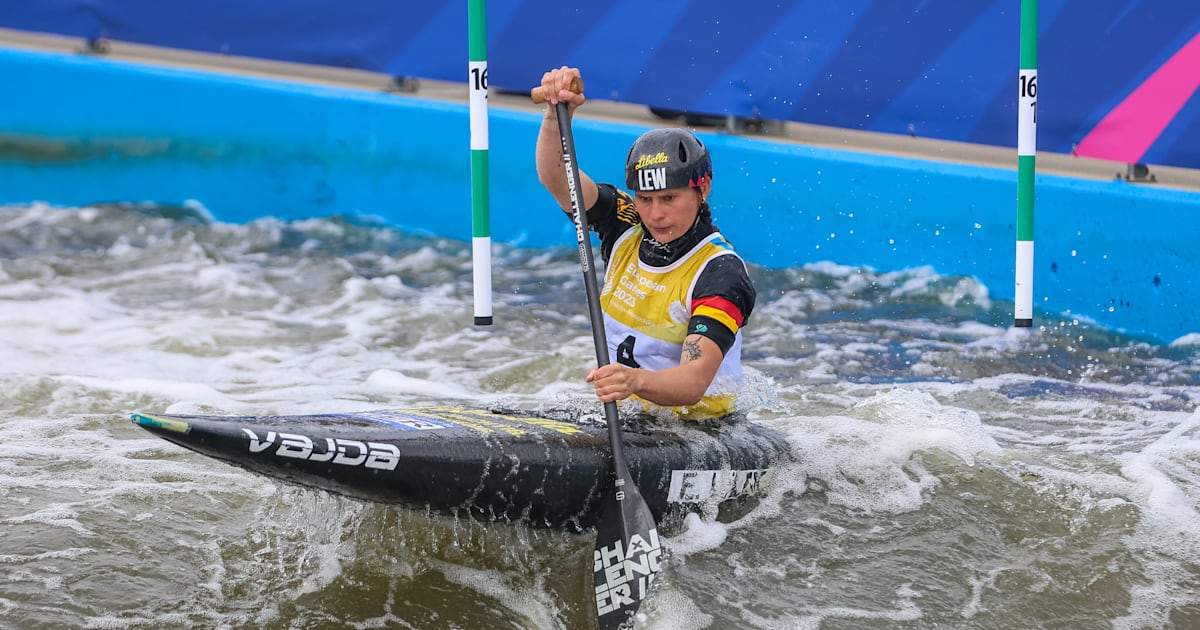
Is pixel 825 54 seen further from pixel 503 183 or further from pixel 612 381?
pixel 612 381

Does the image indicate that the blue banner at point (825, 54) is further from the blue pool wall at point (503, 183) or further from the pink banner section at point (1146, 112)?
the blue pool wall at point (503, 183)

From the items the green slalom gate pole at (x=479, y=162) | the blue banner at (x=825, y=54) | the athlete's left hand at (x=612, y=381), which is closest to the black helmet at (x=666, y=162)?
the athlete's left hand at (x=612, y=381)

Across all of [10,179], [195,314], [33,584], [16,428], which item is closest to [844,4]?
[195,314]

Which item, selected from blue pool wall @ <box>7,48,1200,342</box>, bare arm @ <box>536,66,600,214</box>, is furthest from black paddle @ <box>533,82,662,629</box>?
blue pool wall @ <box>7,48,1200,342</box>

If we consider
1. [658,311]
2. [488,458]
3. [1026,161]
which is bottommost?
[488,458]

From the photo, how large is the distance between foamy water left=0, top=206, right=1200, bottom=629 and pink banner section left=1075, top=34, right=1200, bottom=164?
2.64 ft

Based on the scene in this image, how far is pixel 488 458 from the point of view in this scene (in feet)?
10.1

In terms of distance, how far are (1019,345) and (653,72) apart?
2375 millimetres

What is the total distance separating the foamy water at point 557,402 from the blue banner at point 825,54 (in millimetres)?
889

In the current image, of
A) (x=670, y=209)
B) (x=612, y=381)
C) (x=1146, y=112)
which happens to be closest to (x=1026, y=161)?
(x=1146, y=112)

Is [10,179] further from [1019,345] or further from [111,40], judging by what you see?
[1019,345]

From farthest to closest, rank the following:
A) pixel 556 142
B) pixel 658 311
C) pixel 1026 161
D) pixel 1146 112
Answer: pixel 1146 112 < pixel 1026 161 < pixel 556 142 < pixel 658 311

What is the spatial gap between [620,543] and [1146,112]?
141 inches

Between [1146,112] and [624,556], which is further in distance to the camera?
[1146,112]
